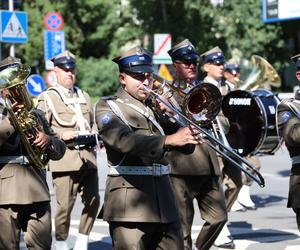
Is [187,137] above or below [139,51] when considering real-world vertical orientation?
below

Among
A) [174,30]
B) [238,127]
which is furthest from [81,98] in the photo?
[174,30]

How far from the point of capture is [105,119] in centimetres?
551

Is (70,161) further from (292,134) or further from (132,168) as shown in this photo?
(132,168)

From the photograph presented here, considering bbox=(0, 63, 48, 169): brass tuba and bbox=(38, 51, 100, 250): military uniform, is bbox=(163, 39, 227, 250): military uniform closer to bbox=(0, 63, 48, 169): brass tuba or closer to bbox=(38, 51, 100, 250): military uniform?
bbox=(38, 51, 100, 250): military uniform

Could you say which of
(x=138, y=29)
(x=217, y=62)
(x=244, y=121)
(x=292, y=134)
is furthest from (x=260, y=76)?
(x=138, y=29)

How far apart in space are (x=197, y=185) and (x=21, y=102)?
1.95 meters

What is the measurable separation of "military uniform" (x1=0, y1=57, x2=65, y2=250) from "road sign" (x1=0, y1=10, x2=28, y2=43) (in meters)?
13.1

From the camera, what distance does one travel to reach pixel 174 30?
40219 millimetres

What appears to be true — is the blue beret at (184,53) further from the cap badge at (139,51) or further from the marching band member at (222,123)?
the cap badge at (139,51)

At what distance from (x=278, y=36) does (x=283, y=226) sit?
99.2ft

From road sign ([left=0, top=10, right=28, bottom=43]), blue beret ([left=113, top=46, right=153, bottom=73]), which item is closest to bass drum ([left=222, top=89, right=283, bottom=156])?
blue beret ([left=113, top=46, right=153, bottom=73])

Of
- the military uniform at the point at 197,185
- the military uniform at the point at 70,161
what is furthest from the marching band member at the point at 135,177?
the military uniform at the point at 70,161

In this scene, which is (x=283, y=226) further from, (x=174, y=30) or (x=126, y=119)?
(x=174, y=30)

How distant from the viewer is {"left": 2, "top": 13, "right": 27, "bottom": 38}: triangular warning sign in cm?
1923
